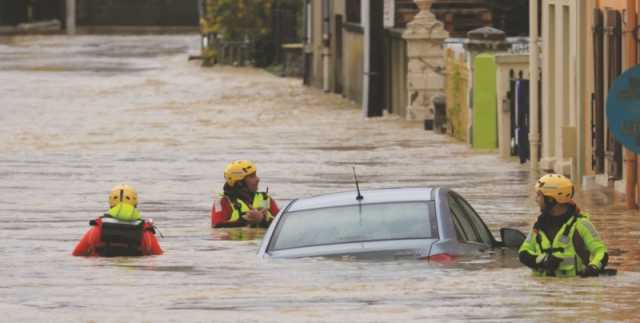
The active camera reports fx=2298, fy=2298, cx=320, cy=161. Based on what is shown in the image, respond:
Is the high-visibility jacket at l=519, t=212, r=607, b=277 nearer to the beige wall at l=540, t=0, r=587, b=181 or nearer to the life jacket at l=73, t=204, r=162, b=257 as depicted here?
the life jacket at l=73, t=204, r=162, b=257

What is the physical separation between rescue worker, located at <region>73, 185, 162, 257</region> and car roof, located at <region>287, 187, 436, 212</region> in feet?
7.48

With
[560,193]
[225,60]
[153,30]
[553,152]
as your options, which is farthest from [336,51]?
[153,30]

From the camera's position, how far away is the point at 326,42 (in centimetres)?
5584

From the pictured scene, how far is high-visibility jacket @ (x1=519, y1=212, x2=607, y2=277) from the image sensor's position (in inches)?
605

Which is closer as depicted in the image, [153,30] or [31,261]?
[31,261]

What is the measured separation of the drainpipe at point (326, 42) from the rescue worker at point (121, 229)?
3711 centimetres

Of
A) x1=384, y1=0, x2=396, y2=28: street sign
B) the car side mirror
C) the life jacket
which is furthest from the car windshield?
x1=384, y1=0, x2=396, y2=28: street sign

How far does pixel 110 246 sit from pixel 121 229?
185mm

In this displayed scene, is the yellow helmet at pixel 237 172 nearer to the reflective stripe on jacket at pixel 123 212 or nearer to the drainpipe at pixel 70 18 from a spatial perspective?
the reflective stripe on jacket at pixel 123 212

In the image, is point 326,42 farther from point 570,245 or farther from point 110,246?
point 570,245

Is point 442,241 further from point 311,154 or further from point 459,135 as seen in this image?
point 459,135

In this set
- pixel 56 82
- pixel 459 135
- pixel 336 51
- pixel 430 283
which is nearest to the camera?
pixel 430 283

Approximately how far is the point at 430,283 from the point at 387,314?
1.63 metres

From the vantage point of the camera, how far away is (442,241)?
50.2ft
